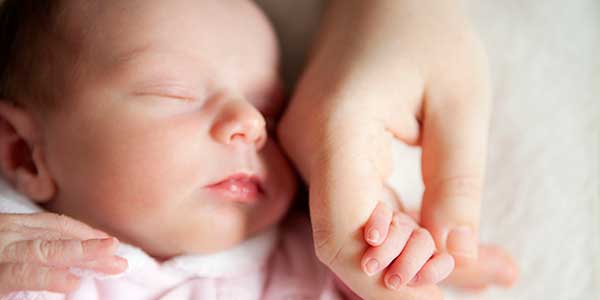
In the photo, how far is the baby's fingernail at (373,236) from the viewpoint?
798 millimetres

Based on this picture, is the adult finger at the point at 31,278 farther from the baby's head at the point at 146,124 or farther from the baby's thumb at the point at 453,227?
the baby's thumb at the point at 453,227

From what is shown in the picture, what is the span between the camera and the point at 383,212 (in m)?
Result: 0.83

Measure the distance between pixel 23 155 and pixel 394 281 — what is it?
0.62 meters

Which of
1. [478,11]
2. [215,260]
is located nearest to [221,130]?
[215,260]

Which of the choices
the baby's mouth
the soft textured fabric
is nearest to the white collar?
the soft textured fabric

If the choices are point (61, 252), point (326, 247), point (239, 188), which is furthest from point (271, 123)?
point (61, 252)

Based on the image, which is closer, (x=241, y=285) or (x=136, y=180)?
(x=136, y=180)

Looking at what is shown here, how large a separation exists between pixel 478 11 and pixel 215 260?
67 cm

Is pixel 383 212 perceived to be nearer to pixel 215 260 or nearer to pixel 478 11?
pixel 215 260

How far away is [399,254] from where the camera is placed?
32.2 inches

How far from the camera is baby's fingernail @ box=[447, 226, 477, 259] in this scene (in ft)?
2.95

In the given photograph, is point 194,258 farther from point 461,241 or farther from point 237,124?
point 461,241

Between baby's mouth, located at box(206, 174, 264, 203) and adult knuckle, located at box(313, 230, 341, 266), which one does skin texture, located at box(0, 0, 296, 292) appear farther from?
adult knuckle, located at box(313, 230, 341, 266)

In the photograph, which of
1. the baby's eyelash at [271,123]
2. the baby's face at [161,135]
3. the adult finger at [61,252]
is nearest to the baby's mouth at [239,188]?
the baby's face at [161,135]
